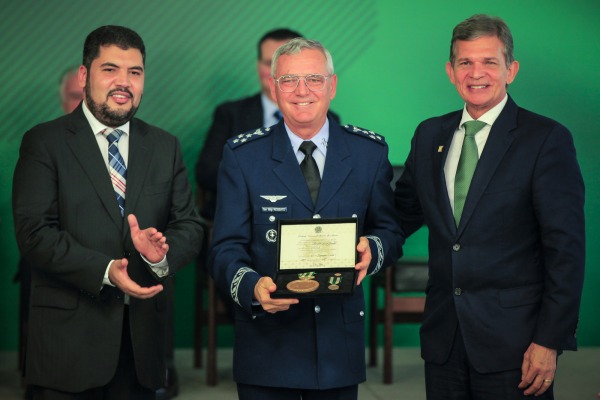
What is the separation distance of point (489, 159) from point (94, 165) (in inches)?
48.4

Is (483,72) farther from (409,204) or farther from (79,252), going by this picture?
(79,252)

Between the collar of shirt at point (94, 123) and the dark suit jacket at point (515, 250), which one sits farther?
the collar of shirt at point (94, 123)

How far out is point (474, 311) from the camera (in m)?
2.72

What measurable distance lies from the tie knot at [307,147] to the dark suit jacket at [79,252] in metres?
0.49

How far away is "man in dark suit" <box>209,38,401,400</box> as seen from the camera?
2.71m

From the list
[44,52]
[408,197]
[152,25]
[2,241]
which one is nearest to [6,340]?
[2,241]

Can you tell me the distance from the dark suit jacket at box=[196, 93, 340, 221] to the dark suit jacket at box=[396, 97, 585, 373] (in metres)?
2.78

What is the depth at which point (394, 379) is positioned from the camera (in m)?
5.50

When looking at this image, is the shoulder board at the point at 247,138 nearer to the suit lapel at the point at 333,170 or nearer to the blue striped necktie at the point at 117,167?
the suit lapel at the point at 333,170

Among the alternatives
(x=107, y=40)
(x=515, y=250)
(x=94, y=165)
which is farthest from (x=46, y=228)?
(x=515, y=250)

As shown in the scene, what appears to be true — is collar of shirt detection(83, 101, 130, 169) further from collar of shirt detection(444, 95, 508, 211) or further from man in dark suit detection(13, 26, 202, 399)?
collar of shirt detection(444, 95, 508, 211)

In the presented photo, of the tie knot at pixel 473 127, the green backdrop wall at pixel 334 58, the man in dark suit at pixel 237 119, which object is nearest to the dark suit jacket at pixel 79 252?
the tie knot at pixel 473 127

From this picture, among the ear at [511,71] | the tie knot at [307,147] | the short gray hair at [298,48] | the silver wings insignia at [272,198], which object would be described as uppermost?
the short gray hair at [298,48]

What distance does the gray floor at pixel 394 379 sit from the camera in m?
5.09
